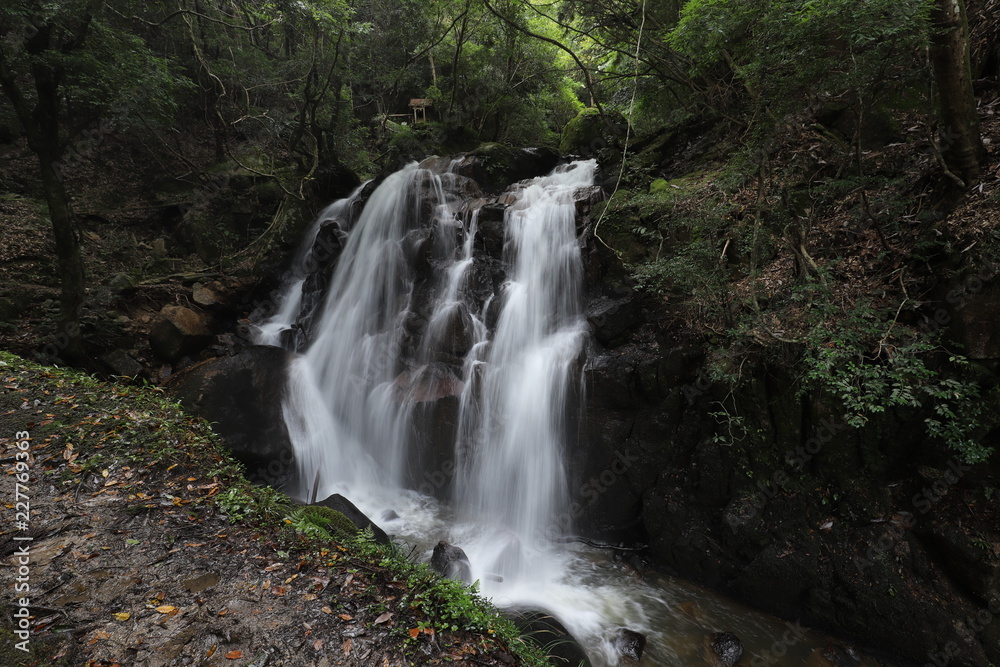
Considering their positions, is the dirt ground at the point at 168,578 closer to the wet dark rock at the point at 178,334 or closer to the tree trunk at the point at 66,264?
the tree trunk at the point at 66,264

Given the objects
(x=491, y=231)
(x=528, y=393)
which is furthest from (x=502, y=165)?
(x=528, y=393)

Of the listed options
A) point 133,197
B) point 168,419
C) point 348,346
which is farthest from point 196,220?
point 168,419

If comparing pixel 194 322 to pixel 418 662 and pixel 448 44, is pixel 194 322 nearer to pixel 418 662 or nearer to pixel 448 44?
pixel 418 662

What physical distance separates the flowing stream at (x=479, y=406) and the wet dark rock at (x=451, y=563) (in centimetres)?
32

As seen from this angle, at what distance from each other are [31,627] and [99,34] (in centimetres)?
1117

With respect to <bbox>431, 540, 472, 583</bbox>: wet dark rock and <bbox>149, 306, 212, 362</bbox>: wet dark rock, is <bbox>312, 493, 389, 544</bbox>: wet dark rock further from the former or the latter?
<bbox>149, 306, 212, 362</bbox>: wet dark rock

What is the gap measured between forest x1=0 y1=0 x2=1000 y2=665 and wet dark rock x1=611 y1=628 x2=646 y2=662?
344mm

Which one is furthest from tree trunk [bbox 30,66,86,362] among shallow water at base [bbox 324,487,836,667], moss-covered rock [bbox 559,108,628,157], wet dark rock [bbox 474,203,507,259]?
moss-covered rock [bbox 559,108,628,157]

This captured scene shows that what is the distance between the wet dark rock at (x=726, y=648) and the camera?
470cm

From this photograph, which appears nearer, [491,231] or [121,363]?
[121,363]

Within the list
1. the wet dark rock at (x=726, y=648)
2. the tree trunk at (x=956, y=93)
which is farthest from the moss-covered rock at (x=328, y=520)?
the tree trunk at (x=956, y=93)

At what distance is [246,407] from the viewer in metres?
7.75

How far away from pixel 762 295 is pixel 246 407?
8784mm

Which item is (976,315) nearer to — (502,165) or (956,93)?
(956,93)
